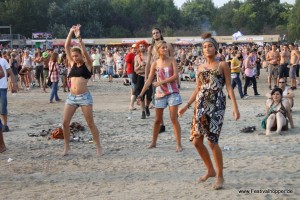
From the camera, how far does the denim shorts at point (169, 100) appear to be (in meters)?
7.26

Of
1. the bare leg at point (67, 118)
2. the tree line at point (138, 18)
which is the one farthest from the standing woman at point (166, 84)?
the tree line at point (138, 18)

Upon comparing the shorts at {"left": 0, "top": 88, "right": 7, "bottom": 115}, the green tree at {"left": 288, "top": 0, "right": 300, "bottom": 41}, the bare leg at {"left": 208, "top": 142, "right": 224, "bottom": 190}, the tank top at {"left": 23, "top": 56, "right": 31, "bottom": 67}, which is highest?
the green tree at {"left": 288, "top": 0, "right": 300, "bottom": 41}

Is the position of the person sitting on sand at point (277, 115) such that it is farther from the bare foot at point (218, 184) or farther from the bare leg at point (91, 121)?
the bare foot at point (218, 184)

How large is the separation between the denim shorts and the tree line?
68436 mm

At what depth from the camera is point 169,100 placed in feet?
24.0

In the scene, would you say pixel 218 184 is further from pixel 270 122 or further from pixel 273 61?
pixel 273 61

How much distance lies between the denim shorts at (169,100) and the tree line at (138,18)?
68436 millimetres

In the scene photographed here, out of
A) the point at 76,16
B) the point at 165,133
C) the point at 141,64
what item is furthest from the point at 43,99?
the point at 76,16

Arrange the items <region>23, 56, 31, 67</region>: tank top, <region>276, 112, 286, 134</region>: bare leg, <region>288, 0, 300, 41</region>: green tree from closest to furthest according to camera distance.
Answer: <region>276, 112, 286, 134</region>: bare leg → <region>23, 56, 31, 67</region>: tank top → <region>288, 0, 300, 41</region>: green tree

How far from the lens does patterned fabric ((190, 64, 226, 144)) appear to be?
528 centimetres

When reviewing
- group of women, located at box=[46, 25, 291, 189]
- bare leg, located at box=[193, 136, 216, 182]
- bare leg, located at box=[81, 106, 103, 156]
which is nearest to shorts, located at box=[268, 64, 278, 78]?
group of women, located at box=[46, 25, 291, 189]

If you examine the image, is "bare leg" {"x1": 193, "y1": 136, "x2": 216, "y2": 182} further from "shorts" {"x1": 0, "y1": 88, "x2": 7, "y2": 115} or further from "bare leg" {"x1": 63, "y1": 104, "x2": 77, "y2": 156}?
"shorts" {"x1": 0, "y1": 88, "x2": 7, "y2": 115}

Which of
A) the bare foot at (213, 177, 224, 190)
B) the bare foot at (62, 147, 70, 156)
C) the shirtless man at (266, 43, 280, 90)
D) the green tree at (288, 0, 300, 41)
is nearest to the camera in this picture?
the bare foot at (213, 177, 224, 190)

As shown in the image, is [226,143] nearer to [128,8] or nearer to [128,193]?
[128,193]
